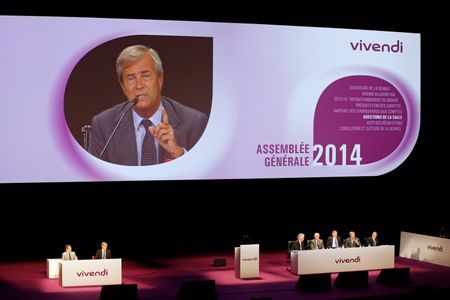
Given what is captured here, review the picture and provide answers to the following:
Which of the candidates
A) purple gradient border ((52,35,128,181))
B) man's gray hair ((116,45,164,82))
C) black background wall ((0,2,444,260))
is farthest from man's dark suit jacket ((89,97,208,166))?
black background wall ((0,2,444,260))

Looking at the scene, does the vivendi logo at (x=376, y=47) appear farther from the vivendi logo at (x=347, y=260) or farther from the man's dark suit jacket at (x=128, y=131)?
the vivendi logo at (x=347, y=260)

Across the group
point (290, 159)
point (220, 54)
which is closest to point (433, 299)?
point (290, 159)

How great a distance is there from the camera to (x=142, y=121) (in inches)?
454

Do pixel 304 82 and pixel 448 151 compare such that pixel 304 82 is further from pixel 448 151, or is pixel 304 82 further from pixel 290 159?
pixel 448 151

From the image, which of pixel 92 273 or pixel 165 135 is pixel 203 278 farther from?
pixel 165 135

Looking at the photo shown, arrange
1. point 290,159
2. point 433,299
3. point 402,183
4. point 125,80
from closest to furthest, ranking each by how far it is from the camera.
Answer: point 433,299
point 125,80
point 290,159
point 402,183

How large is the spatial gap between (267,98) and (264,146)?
2.72ft

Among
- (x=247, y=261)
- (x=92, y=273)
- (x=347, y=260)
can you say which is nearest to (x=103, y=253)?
(x=92, y=273)

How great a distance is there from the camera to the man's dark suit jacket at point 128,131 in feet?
37.4

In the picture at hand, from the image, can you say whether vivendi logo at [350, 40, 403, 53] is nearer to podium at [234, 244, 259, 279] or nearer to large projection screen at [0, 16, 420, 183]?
large projection screen at [0, 16, 420, 183]

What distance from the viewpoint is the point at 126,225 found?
12477 mm

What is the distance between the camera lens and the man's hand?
457 inches

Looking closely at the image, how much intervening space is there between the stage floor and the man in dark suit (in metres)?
1.83

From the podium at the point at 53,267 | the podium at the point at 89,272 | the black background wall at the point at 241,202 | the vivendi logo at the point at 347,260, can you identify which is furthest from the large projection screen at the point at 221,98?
the vivendi logo at the point at 347,260
